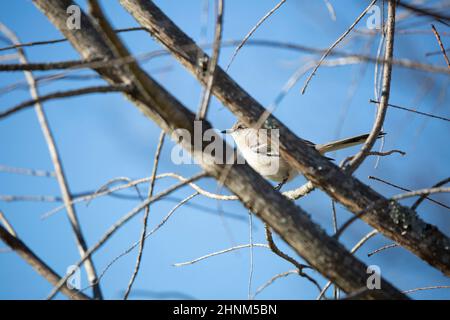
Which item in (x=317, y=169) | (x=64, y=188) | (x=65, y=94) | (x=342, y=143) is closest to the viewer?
(x=65, y=94)

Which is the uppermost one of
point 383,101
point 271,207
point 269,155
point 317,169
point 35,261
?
point 269,155

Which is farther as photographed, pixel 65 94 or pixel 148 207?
pixel 148 207

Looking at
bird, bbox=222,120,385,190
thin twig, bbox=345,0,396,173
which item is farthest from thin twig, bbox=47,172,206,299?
bird, bbox=222,120,385,190

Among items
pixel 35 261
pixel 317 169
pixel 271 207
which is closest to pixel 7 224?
pixel 35 261

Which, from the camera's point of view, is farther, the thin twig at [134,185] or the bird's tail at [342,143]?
the bird's tail at [342,143]

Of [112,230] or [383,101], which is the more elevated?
[383,101]

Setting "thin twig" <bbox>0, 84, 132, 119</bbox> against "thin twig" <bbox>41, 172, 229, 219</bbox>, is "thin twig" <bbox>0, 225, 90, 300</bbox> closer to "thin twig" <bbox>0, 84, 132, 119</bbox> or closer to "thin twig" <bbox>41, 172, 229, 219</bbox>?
"thin twig" <bbox>41, 172, 229, 219</bbox>

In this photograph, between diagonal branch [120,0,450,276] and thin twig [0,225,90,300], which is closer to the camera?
thin twig [0,225,90,300]

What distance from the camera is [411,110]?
2246 millimetres

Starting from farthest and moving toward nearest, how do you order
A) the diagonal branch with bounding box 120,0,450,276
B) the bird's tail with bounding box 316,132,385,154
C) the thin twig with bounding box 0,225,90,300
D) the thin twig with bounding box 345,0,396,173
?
the bird's tail with bounding box 316,132,385,154, the thin twig with bounding box 345,0,396,173, the diagonal branch with bounding box 120,0,450,276, the thin twig with bounding box 0,225,90,300

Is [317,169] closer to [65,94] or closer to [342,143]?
[65,94]

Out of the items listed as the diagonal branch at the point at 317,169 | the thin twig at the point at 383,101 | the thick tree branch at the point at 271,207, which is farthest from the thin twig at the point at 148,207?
the thin twig at the point at 383,101

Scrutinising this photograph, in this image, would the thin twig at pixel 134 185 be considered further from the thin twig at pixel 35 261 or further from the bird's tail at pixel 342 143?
the bird's tail at pixel 342 143
